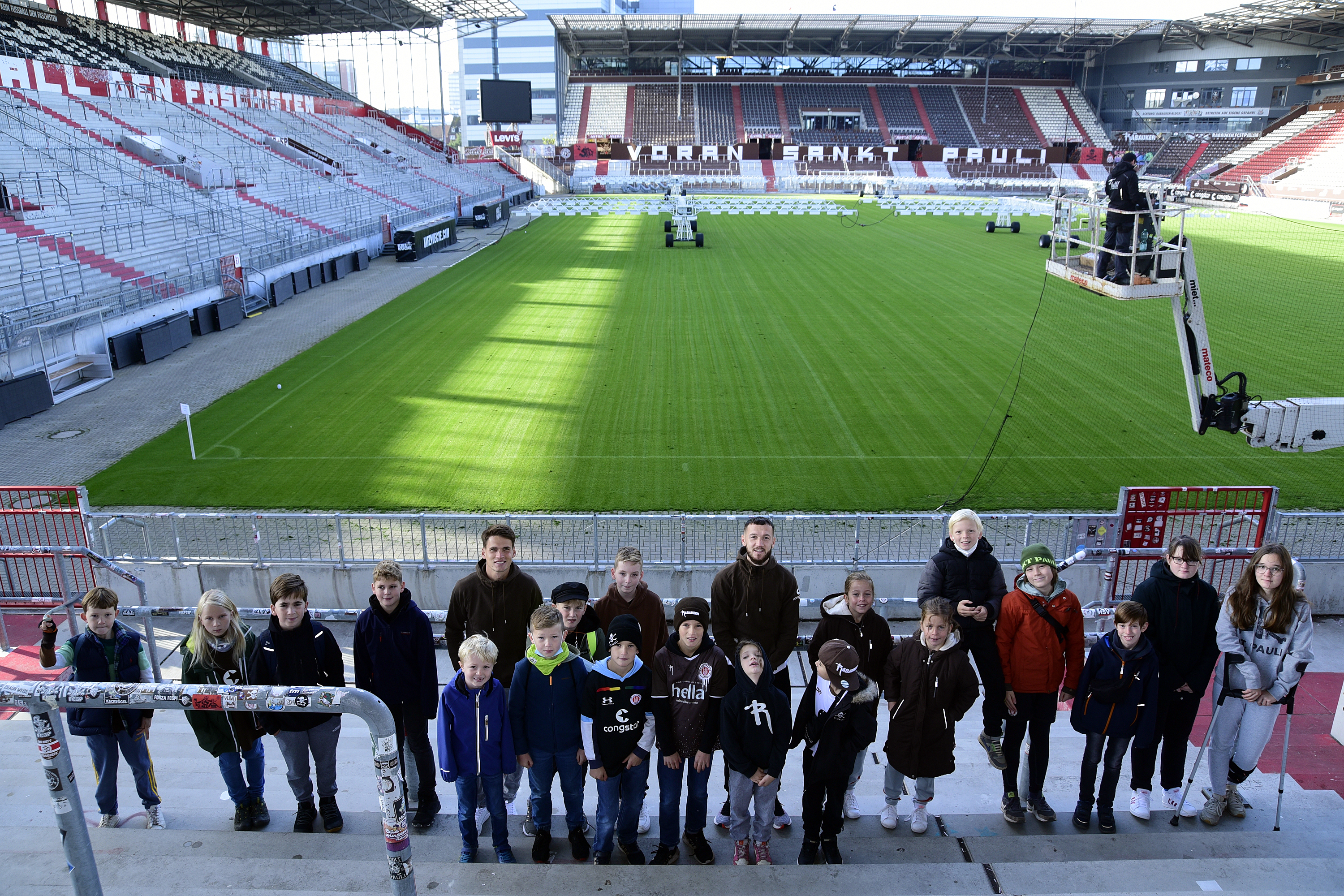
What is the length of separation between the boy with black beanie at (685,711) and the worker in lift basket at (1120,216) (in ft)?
26.4

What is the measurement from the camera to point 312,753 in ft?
17.4

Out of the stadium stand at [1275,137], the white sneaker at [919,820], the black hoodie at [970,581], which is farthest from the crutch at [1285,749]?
the stadium stand at [1275,137]

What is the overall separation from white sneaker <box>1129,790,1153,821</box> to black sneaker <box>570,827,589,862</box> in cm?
342

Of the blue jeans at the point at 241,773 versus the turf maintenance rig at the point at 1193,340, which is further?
the turf maintenance rig at the point at 1193,340

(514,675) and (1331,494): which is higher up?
(514,675)

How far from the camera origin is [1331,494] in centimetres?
1284

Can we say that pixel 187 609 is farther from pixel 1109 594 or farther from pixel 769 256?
pixel 769 256

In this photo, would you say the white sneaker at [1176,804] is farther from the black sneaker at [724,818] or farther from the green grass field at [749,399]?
the green grass field at [749,399]

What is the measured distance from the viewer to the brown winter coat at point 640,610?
5.95m

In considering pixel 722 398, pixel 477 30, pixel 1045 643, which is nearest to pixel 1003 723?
pixel 1045 643

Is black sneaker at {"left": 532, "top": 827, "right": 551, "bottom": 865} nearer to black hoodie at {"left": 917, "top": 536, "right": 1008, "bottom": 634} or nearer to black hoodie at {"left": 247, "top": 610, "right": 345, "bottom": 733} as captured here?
black hoodie at {"left": 247, "top": 610, "right": 345, "bottom": 733}

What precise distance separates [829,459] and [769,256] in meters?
22.7

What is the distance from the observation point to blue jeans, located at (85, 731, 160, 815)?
5320 millimetres

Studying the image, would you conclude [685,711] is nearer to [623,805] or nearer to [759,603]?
[623,805]
